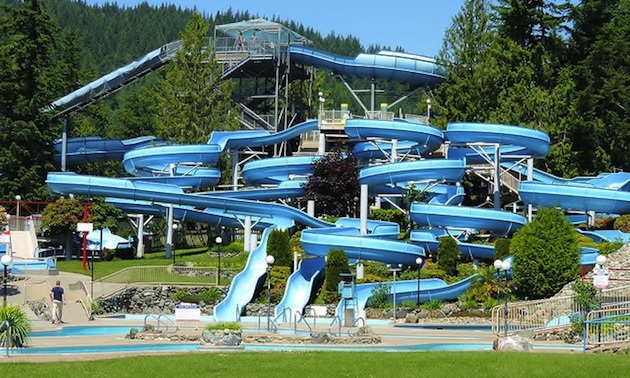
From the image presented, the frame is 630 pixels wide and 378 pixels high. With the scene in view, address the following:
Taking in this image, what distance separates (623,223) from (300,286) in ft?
52.9

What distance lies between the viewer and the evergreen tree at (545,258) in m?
40.1

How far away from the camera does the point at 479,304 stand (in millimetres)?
41562

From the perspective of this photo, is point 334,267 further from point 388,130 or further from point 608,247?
point 388,130

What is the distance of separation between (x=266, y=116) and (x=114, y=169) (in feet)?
41.1

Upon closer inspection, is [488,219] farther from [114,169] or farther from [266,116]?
[114,169]

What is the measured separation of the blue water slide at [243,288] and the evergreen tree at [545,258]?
1015 centimetres

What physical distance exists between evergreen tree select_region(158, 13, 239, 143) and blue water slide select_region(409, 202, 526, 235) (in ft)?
86.2

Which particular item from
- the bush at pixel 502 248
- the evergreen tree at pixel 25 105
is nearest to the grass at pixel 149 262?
the evergreen tree at pixel 25 105

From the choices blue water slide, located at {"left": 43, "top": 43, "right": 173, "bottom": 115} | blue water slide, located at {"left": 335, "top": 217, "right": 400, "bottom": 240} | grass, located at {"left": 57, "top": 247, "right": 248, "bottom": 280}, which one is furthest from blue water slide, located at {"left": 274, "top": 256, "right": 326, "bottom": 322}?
blue water slide, located at {"left": 43, "top": 43, "right": 173, "bottom": 115}

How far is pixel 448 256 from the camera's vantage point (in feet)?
152

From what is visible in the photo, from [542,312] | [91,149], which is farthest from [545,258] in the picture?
[91,149]

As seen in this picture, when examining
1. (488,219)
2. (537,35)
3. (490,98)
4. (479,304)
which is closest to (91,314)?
(479,304)

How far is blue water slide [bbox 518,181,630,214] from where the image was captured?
161ft

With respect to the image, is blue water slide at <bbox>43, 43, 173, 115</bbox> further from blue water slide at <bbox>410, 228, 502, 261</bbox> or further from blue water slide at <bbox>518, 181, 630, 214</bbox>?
blue water slide at <bbox>518, 181, 630, 214</bbox>
